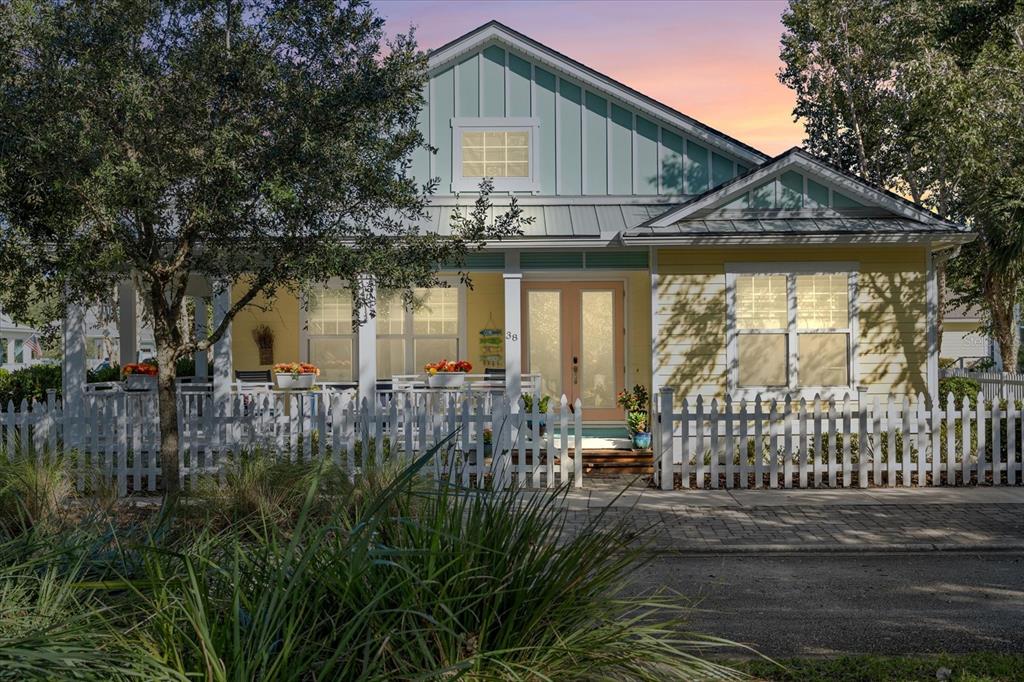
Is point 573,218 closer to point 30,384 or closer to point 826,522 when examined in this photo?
point 826,522

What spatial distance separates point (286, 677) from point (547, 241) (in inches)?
462

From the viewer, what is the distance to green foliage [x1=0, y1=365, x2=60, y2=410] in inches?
748


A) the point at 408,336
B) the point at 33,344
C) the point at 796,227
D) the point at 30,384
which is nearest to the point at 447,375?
the point at 408,336

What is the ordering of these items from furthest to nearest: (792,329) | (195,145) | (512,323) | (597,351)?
1. (597,351)
2. (512,323)
3. (792,329)
4. (195,145)

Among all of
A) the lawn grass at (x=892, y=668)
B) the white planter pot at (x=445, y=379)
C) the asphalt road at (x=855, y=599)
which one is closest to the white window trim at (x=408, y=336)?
the white planter pot at (x=445, y=379)

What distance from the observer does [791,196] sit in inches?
556

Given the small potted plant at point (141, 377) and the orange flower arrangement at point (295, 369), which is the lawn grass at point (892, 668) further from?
the small potted plant at point (141, 377)

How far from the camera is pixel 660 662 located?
3.55 meters

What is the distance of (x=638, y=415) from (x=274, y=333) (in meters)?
7.54

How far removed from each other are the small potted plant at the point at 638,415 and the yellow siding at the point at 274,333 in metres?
6.56

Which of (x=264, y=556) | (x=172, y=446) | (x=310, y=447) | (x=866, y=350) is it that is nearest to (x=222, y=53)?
(x=172, y=446)

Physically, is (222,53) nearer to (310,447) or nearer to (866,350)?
(310,447)

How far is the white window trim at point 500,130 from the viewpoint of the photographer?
16.2 m

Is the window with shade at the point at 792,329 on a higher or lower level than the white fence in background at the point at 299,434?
higher
